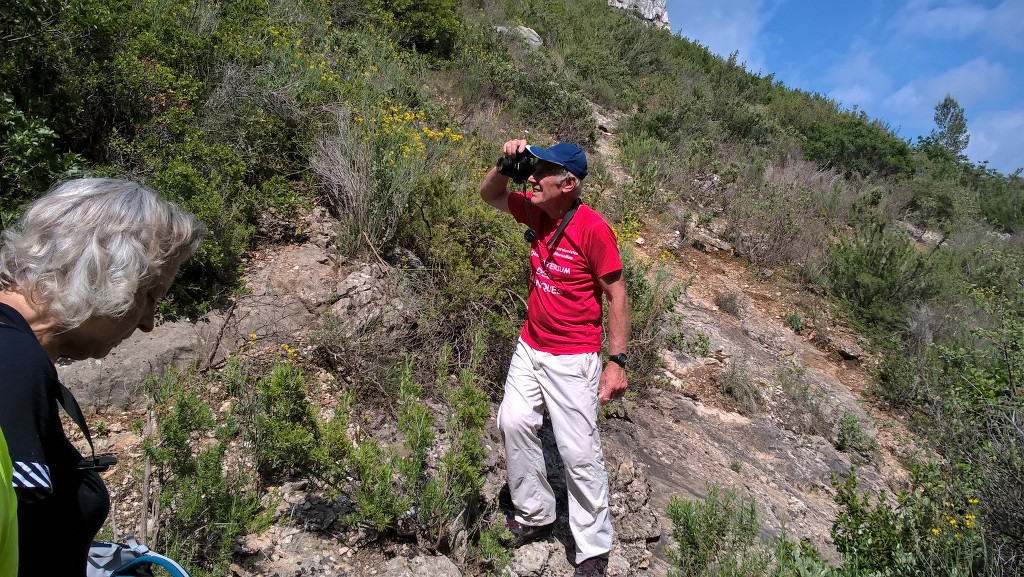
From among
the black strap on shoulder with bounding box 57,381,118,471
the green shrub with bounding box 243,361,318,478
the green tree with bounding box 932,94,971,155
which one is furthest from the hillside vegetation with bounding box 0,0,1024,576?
the green tree with bounding box 932,94,971,155

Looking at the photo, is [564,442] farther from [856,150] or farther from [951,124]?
[951,124]

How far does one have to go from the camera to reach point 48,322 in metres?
1.27

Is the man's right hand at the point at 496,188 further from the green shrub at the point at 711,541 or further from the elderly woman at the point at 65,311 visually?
the green shrub at the point at 711,541

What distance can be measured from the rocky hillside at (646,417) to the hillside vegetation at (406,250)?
5.3 inches

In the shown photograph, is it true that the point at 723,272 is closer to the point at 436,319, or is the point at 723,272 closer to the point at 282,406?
the point at 436,319

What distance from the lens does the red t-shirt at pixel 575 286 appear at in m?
2.65

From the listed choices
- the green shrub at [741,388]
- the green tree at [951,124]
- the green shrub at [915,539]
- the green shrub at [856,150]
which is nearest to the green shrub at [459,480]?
the green shrub at [915,539]

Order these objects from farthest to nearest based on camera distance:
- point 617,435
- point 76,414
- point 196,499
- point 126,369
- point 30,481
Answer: point 617,435, point 126,369, point 196,499, point 76,414, point 30,481

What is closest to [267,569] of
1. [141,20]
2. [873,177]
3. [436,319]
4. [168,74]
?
[436,319]

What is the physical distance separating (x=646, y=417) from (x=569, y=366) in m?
2.30

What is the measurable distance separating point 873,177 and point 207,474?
1446 cm

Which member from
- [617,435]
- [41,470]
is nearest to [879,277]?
[617,435]

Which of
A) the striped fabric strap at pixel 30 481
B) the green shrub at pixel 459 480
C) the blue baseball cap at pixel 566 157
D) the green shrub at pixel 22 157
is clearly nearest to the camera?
the striped fabric strap at pixel 30 481

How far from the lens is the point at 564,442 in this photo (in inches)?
105
